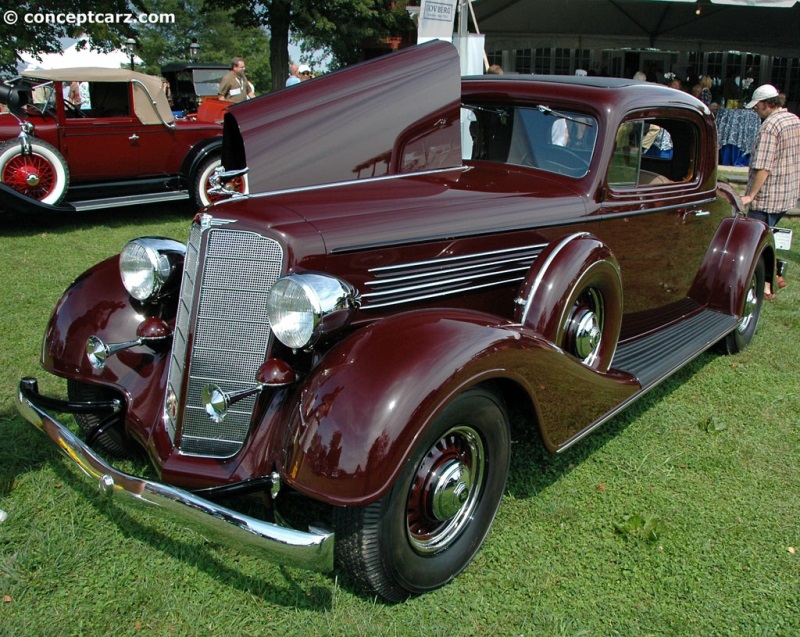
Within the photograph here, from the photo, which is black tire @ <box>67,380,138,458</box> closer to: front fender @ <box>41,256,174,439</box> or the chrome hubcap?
front fender @ <box>41,256,174,439</box>

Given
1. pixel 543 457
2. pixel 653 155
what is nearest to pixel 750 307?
pixel 653 155

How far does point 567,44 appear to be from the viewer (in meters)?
15.2

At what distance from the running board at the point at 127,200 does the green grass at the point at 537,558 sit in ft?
15.8

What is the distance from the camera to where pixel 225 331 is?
2635mm

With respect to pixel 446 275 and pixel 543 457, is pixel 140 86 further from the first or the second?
pixel 543 457

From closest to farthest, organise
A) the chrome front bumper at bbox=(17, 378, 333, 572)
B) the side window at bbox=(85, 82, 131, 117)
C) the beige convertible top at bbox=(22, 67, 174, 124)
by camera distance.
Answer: the chrome front bumper at bbox=(17, 378, 333, 572) → the beige convertible top at bbox=(22, 67, 174, 124) → the side window at bbox=(85, 82, 131, 117)

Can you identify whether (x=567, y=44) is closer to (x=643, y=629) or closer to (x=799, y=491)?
(x=799, y=491)

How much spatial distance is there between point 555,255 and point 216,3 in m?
17.9

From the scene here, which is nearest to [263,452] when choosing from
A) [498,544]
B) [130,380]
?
[130,380]

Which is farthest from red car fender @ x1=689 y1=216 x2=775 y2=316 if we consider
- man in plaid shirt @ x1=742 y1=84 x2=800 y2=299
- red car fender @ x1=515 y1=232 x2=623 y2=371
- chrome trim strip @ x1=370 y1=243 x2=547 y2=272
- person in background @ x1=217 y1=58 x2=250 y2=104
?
person in background @ x1=217 y1=58 x2=250 y2=104

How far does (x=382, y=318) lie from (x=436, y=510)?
74 centimetres

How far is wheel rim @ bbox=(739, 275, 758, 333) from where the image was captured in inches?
196

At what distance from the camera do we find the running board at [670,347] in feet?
12.0

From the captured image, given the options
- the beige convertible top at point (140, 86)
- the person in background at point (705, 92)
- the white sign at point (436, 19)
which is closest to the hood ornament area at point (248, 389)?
the white sign at point (436, 19)
